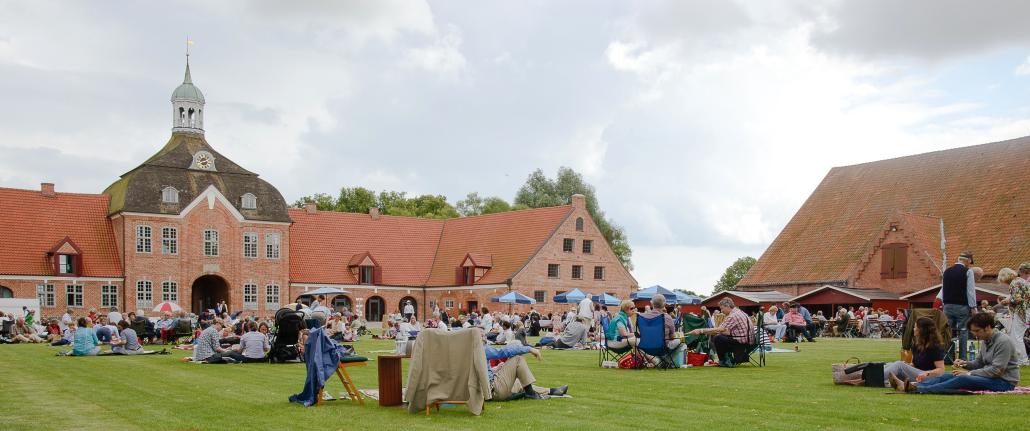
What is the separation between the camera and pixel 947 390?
39.3 ft

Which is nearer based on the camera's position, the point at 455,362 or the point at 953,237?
the point at 455,362

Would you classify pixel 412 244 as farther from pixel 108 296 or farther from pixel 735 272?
pixel 735 272

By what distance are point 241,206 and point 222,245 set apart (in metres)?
2.48

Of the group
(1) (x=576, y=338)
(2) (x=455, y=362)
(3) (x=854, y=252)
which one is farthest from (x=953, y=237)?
(2) (x=455, y=362)

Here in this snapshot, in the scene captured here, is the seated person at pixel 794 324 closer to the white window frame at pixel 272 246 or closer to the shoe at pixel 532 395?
the shoe at pixel 532 395

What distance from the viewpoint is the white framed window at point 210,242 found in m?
54.7

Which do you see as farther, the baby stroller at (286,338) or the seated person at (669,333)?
the baby stroller at (286,338)

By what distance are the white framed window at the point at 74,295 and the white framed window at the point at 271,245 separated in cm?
1012

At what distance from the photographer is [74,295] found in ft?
167

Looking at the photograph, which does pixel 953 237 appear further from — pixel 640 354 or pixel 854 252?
pixel 640 354

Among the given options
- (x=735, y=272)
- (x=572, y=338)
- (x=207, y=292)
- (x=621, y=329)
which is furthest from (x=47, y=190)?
(x=735, y=272)

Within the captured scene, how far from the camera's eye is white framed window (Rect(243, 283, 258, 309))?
55.8 metres

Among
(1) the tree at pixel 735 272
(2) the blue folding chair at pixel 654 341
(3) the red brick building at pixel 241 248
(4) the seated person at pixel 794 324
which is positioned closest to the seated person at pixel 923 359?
(2) the blue folding chair at pixel 654 341

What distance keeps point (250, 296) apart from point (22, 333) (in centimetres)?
2155
